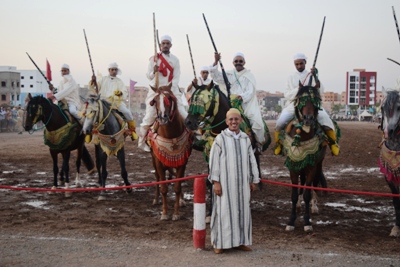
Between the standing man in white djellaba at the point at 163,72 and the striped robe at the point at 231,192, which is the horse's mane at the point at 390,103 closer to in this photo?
the striped robe at the point at 231,192

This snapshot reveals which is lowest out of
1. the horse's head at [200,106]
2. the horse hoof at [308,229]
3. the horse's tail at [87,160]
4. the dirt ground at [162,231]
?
the dirt ground at [162,231]

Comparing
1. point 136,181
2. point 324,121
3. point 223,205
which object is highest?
point 324,121

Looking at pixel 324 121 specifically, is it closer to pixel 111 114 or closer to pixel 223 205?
pixel 223 205

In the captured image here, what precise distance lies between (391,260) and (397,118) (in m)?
2.11

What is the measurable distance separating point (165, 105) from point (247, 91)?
6.00 feet

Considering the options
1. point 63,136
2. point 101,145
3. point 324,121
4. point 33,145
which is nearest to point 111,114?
point 101,145

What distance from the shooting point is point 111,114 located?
1033 cm

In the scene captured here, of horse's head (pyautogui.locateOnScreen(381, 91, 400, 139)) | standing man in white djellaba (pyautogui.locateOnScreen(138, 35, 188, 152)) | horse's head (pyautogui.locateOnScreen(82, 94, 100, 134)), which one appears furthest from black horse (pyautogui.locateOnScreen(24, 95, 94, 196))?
horse's head (pyautogui.locateOnScreen(381, 91, 400, 139))

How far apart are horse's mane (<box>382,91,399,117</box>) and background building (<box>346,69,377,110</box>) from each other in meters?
117

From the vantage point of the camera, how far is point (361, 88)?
119375 millimetres

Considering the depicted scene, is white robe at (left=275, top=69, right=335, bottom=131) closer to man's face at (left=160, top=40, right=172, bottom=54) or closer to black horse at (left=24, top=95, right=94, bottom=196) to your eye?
man's face at (left=160, top=40, right=172, bottom=54)

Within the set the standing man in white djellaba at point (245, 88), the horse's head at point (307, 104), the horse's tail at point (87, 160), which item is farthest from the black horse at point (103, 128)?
the horse's head at point (307, 104)

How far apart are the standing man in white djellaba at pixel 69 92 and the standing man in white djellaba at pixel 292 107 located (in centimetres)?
541

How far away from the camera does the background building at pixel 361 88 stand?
Result: 11800cm
